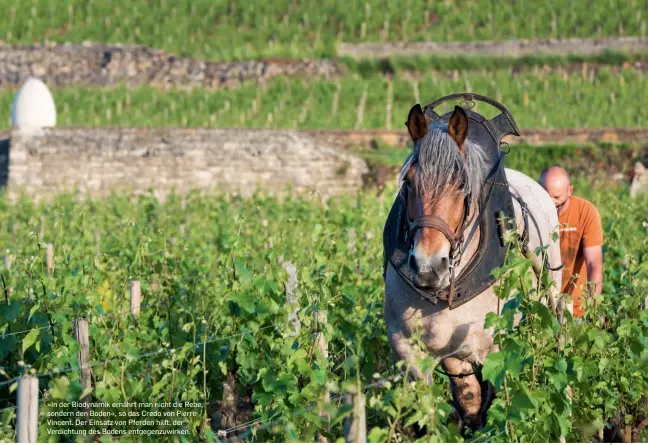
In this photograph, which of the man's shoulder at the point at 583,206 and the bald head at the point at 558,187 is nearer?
the man's shoulder at the point at 583,206

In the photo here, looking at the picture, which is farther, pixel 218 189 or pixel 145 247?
pixel 218 189

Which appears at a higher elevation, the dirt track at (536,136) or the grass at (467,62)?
the grass at (467,62)

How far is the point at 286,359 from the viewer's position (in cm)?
622

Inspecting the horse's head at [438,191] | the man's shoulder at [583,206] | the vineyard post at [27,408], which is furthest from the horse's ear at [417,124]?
the man's shoulder at [583,206]

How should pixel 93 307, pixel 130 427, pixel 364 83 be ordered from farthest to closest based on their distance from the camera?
pixel 364 83, pixel 93 307, pixel 130 427

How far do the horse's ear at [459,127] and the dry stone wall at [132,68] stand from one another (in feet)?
87.1

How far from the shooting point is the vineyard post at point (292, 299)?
6.36 m

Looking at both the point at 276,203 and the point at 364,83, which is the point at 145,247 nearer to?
the point at 276,203

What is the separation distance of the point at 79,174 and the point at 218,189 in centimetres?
269

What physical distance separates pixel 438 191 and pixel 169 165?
17011 mm

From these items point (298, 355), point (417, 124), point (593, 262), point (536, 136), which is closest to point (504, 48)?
point (536, 136)

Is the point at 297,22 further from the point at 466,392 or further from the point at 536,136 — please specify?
the point at 466,392

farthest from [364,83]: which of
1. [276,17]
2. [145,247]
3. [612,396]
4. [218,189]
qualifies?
[612,396]

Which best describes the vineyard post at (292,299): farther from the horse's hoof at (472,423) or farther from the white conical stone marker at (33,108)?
the white conical stone marker at (33,108)
